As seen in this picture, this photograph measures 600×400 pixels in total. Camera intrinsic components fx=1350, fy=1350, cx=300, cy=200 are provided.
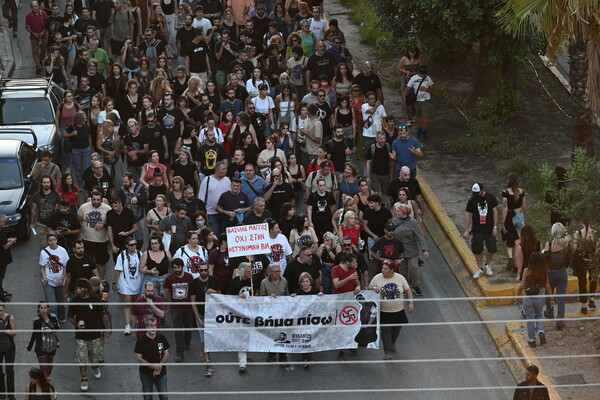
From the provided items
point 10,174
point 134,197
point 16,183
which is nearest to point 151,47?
point 10,174

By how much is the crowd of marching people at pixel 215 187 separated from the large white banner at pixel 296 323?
0.17 meters

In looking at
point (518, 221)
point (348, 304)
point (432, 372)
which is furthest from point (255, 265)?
point (518, 221)

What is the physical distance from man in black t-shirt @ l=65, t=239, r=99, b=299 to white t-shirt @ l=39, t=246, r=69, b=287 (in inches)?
4.4

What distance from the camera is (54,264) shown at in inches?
773

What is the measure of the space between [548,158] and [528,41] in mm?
2417

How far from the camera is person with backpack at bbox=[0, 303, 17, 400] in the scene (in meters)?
17.8

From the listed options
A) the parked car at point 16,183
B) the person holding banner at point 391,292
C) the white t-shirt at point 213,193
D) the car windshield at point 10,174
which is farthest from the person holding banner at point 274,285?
the car windshield at point 10,174

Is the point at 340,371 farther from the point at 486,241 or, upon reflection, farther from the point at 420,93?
the point at 420,93

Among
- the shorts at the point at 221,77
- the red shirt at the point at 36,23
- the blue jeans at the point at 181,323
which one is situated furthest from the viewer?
the red shirt at the point at 36,23

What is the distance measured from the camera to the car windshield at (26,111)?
2508 cm

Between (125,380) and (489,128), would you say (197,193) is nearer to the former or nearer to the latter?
(125,380)

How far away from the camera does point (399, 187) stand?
21.6 metres

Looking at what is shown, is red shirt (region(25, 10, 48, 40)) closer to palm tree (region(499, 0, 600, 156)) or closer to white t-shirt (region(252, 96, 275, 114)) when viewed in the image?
white t-shirt (region(252, 96, 275, 114))

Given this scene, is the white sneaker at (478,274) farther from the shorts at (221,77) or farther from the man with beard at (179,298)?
the shorts at (221,77)
